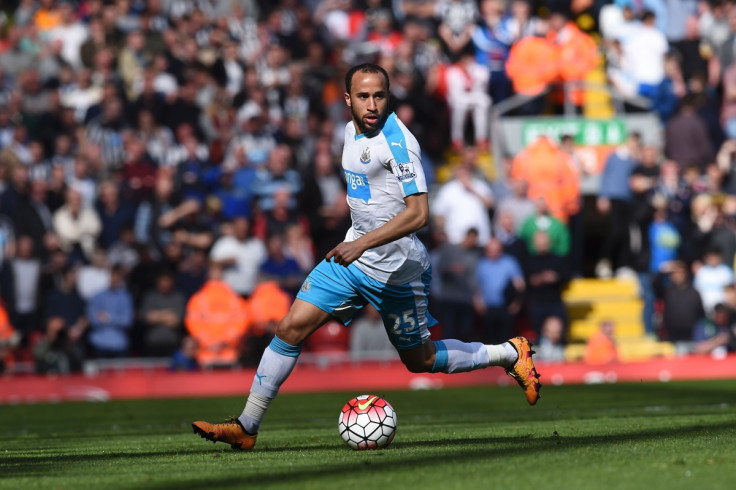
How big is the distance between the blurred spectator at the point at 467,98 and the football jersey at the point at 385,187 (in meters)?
12.5

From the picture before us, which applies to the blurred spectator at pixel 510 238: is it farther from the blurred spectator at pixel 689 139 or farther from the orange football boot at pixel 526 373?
the orange football boot at pixel 526 373

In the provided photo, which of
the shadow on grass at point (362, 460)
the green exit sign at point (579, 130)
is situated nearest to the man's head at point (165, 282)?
the green exit sign at point (579, 130)

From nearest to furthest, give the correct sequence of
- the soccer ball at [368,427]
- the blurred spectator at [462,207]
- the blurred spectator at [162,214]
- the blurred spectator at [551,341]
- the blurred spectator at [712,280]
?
the soccer ball at [368,427], the blurred spectator at [551,341], the blurred spectator at [162,214], the blurred spectator at [712,280], the blurred spectator at [462,207]

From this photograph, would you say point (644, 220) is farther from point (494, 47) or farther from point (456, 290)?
point (494, 47)

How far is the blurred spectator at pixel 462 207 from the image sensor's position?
18.6 meters

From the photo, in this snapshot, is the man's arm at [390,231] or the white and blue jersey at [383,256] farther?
the white and blue jersey at [383,256]

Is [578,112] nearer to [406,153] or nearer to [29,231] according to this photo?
[29,231]

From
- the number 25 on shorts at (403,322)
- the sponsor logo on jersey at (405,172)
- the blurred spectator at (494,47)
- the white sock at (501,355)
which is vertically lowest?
the white sock at (501,355)

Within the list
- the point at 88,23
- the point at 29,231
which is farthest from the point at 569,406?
the point at 88,23

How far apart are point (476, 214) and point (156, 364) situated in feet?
16.3

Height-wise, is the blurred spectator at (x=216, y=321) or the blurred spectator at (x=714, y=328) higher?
the blurred spectator at (x=216, y=321)

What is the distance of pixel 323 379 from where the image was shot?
17.3 m

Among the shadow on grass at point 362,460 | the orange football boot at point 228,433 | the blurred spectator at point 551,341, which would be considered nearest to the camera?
the shadow on grass at point 362,460

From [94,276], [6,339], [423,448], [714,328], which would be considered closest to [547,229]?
[714,328]
